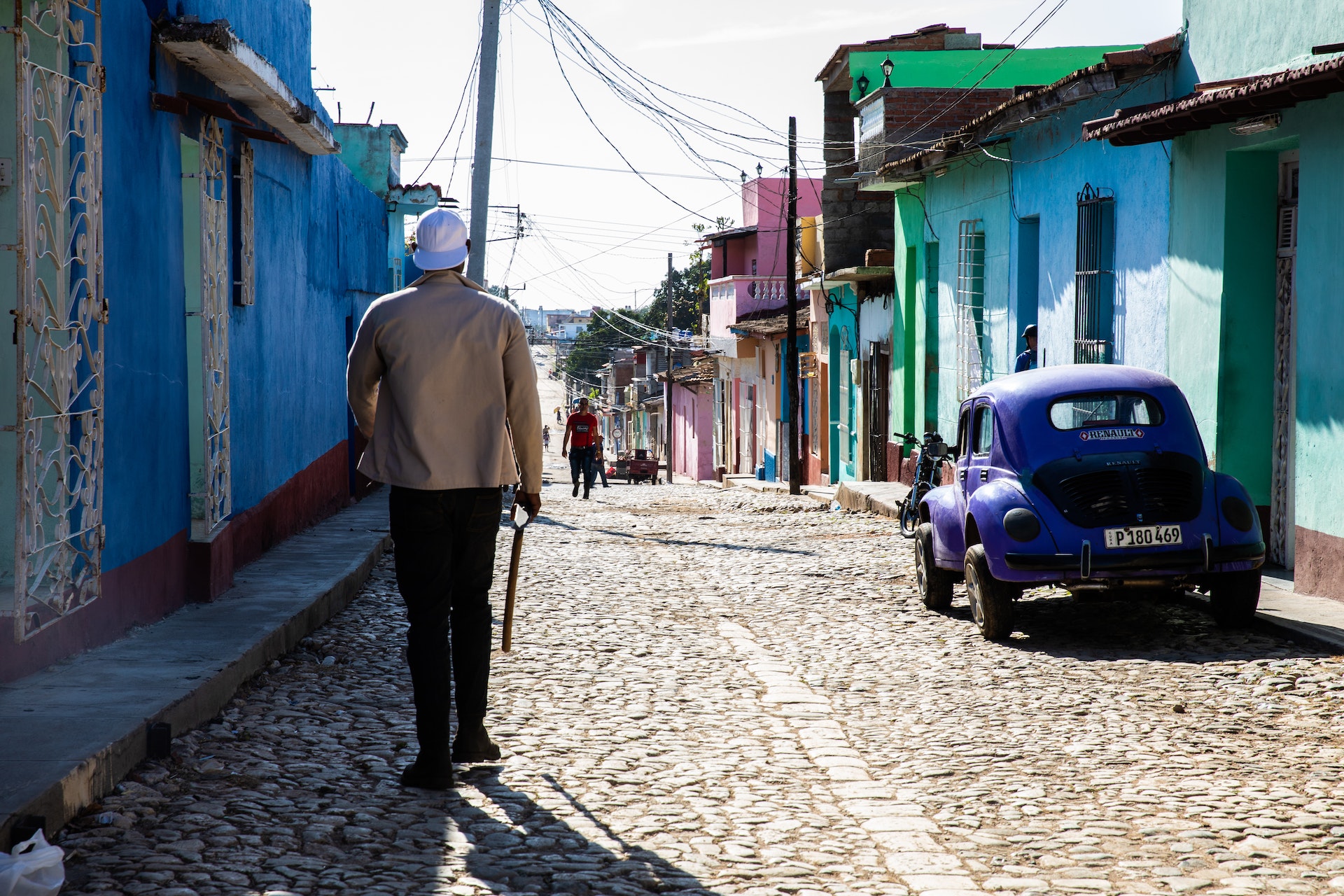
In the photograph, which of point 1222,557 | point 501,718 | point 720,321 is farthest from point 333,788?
point 720,321

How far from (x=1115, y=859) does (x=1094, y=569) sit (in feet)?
13.0

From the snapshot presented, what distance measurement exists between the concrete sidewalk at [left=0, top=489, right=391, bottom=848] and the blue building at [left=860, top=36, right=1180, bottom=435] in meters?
7.61

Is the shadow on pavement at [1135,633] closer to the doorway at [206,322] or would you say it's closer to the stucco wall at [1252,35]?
the stucco wall at [1252,35]

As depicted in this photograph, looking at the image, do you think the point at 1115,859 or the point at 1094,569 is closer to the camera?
the point at 1115,859

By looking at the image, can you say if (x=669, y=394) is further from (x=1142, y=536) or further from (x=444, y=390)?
(x=444, y=390)

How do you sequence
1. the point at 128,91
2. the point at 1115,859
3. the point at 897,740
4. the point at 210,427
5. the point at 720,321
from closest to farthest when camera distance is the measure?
the point at 1115,859 < the point at 897,740 < the point at 128,91 < the point at 210,427 < the point at 720,321

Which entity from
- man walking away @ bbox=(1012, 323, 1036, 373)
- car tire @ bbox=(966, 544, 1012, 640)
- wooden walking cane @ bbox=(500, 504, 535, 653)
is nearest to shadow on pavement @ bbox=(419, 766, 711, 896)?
wooden walking cane @ bbox=(500, 504, 535, 653)

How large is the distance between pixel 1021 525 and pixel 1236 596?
1318 millimetres

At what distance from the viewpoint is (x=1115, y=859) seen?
4.38 metres

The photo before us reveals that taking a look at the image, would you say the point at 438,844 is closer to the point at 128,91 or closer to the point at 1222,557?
the point at 128,91

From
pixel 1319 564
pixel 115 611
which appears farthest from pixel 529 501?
pixel 1319 564

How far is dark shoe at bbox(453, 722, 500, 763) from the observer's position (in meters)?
5.38

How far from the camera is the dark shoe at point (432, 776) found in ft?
16.7

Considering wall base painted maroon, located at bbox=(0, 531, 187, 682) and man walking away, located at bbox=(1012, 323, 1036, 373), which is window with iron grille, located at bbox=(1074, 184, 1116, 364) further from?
wall base painted maroon, located at bbox=(0, 531, 187, 682)
